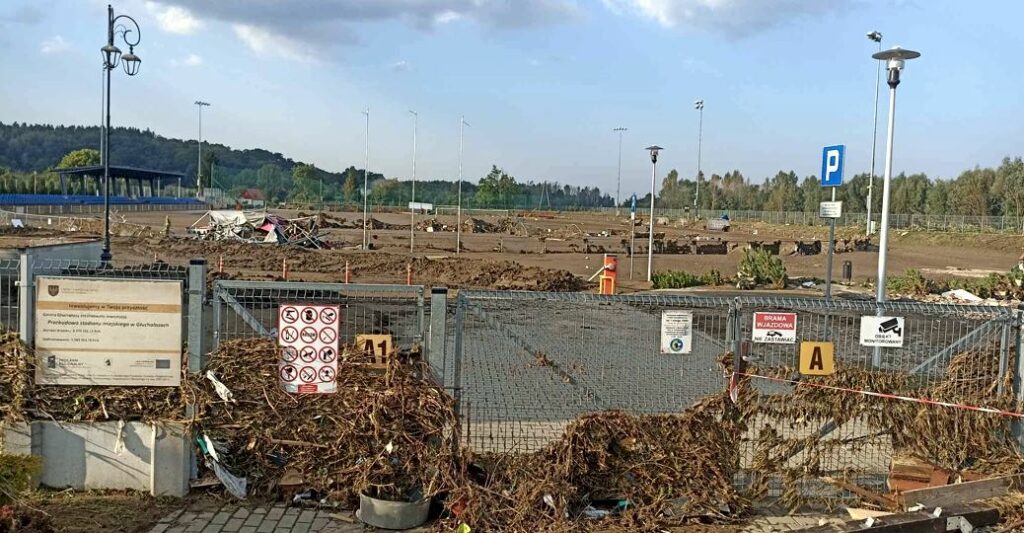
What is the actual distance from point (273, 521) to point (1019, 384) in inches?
255

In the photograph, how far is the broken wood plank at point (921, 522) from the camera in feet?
19.9

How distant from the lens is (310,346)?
6.69 metres

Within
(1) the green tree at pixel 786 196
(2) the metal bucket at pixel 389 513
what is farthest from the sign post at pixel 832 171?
(1) the green tree at pixel 786 196

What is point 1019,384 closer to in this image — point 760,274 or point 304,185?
point 760,274

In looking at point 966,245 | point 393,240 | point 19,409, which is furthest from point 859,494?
point 966,245

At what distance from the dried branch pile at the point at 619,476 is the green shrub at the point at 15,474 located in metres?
3.07

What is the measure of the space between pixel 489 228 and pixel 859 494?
202 ft

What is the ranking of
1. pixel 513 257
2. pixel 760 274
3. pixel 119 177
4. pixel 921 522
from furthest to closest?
pixel 119 177
pixel 513 257
pixel 760 274
pixel 921 522

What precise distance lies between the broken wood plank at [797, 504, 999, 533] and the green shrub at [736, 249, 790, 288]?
21.5 meters

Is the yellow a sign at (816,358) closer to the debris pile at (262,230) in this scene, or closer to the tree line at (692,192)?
the debris pile at (262,230)

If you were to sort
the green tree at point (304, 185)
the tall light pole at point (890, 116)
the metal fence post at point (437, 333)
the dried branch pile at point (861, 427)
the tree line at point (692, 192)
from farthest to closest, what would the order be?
the green tree at point (304, 185), the tree line at point (692, 192), the tall light pole at point (890, 116), the dried branch pile at point (861, 427), the metal fence post at point (437, 333)

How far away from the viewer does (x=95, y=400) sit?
673 centimetres

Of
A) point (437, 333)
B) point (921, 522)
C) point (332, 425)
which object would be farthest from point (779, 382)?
point (332, 425)

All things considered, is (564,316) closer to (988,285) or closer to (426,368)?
(426,368)
